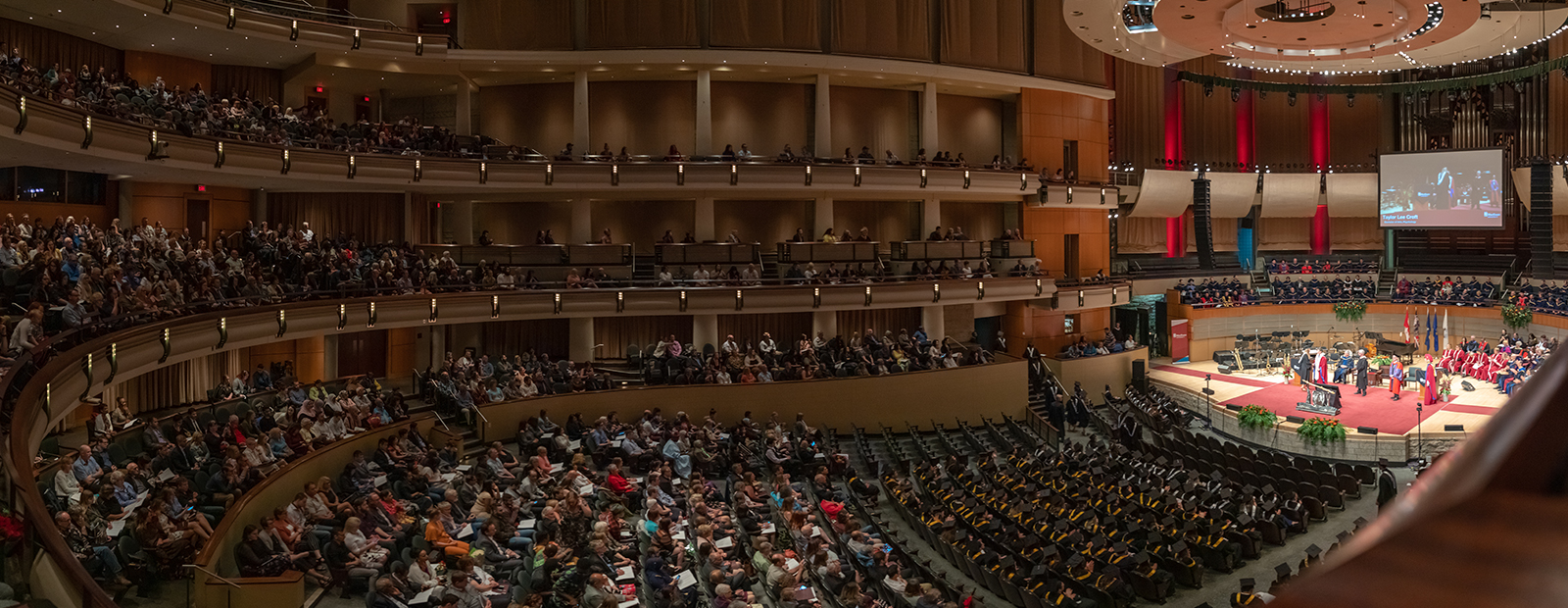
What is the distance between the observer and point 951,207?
35344 millimetres

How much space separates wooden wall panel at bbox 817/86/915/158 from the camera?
33.8 meters

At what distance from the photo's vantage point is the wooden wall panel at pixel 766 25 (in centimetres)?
3067

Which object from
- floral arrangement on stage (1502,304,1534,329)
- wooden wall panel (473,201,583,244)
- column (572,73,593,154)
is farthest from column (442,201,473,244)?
floral arrangement on stage (1502,304,1534,329)

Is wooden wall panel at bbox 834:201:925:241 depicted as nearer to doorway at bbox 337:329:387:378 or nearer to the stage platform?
the stage platform

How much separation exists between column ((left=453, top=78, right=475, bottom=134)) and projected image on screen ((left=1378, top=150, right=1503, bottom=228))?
3249 centimetres

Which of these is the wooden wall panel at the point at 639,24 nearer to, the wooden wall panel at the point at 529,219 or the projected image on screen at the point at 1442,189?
the wooden wall panel at the point at 529,219

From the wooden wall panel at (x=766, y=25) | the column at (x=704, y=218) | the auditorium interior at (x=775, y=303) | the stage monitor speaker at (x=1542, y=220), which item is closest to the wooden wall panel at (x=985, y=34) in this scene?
the auditorium interior at (x=775, y=303)

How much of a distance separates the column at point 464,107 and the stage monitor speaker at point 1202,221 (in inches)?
1123

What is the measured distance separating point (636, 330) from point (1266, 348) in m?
23.5

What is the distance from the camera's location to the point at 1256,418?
26.0m

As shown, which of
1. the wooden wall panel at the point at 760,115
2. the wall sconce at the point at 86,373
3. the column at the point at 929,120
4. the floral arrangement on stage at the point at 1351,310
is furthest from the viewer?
the floral arrangement on stage at the point at 1351,310

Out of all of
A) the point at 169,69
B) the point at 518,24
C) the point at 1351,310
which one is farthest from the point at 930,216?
the point at 169,69

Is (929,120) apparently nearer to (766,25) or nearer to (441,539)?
(766,25)

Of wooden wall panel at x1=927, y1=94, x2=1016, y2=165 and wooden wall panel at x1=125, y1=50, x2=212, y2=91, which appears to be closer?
wooden wall panel at x1=125, y1=50, x2=212, y2=91
